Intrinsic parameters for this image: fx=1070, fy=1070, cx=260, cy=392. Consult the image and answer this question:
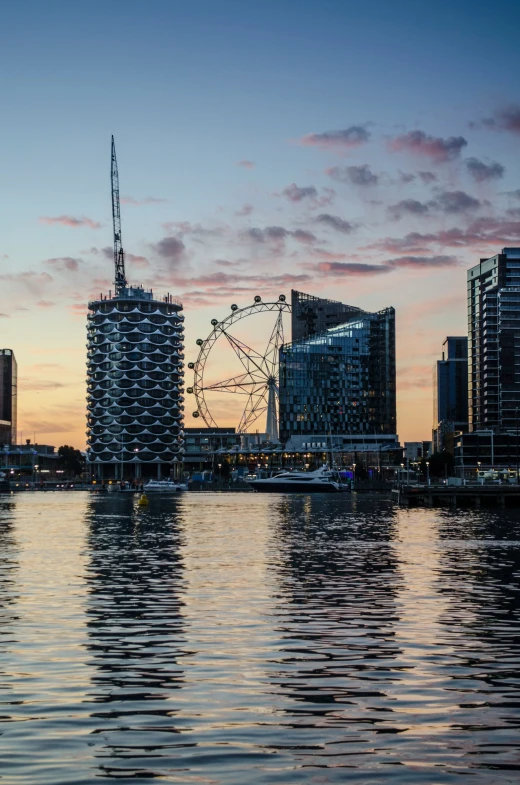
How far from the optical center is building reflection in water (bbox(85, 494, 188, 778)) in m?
18.3

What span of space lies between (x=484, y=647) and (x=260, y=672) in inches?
284

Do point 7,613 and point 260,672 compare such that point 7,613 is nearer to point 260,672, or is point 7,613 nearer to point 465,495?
point 260,672

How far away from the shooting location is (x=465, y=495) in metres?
160

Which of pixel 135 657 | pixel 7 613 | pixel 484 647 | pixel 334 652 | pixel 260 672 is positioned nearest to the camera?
pixel 260 672

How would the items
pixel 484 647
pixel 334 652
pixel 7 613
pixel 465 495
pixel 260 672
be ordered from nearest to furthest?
pixel 260 672 → pixel 334 652 → pixel 484 647 → pixel 7 613 → pixel 465 495

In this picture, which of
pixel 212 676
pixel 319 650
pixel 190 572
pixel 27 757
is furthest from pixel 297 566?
pixel 27 757

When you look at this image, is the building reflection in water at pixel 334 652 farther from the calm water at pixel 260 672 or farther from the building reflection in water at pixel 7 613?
the building reflection in water at pixel 7 613

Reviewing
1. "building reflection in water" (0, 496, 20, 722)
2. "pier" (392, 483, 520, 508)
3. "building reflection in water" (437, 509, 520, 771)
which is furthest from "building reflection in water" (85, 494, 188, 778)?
"pier" (392, 483, 520, 508)

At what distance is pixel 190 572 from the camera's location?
2087 inches

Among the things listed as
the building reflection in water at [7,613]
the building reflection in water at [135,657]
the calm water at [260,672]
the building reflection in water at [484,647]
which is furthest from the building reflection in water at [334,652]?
the building reflection in water at [7,613]

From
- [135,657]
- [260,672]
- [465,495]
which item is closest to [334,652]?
[260,672]

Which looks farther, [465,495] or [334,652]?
[465,495]

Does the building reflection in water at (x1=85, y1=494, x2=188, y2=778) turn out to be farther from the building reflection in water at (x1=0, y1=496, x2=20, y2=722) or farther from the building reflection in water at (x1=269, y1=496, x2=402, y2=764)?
the building reflection in water at (x1=269, y1=496, x2=402, y2=764)

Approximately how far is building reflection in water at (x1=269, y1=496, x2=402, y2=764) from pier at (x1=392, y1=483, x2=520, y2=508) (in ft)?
296
